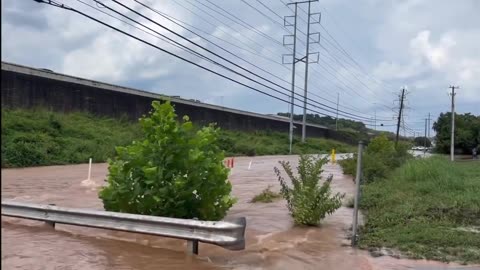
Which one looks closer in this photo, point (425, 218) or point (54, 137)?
point (425, 218)

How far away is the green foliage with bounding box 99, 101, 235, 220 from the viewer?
942cm

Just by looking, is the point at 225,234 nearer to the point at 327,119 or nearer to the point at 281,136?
the point at 281,136

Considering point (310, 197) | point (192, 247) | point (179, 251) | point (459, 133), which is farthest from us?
point (459, 133)

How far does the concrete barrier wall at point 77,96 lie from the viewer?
38750 millimetres

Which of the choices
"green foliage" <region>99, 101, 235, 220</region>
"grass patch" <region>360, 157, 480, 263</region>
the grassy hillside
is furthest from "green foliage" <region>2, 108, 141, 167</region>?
"green foliage" <region>99, 101, 235, 220</region>

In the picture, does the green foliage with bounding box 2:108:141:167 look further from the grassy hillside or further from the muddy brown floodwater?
the muddy brown floodwater

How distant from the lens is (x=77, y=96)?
45.7 m

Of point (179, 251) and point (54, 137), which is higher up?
point (54, 137)

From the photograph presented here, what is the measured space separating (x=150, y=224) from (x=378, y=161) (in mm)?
18494

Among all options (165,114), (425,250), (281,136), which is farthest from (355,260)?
(281,136)

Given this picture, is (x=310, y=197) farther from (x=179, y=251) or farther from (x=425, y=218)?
(x=179, y=251)

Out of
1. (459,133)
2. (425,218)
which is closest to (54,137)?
(425,218)

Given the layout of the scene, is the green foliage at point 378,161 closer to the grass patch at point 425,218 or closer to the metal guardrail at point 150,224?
the grass patch at point 425,218

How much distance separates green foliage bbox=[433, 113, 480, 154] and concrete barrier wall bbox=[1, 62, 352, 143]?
4842 centimetres
